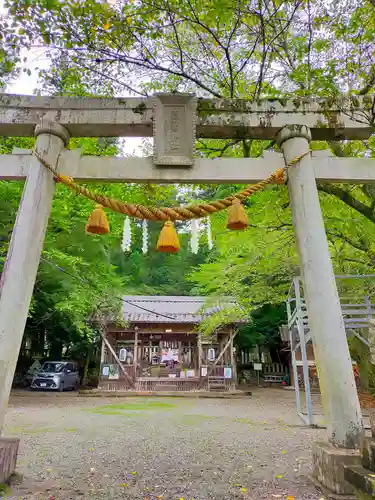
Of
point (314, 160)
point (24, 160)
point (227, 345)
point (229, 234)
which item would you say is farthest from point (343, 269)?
point (227, 345)

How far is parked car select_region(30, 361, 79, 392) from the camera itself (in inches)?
612

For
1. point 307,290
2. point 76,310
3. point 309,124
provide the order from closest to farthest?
point 307,290 < point 309,124 < point 76,310

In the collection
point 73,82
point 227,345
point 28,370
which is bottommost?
point 28,370

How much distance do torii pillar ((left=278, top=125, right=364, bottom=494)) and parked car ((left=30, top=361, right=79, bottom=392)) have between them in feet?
47.9

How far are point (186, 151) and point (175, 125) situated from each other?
380mm

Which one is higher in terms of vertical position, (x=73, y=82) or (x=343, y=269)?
(x=73, y=82)

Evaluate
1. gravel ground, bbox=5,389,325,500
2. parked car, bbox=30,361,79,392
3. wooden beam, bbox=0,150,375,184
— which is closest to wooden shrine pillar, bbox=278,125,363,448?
wooden beam, bbox=0,150,375,184

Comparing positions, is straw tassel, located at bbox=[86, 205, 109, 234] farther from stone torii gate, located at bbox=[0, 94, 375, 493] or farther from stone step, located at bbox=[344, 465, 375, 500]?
stone step, located at bbox=[344, 465, 375, 500]

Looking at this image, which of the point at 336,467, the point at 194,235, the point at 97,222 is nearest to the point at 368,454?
the point at 336,467

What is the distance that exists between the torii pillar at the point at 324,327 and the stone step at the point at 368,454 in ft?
0.86

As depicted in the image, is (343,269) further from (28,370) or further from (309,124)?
(28,370)

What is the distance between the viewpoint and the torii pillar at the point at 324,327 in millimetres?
3113

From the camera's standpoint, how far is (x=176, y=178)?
13.3 feet

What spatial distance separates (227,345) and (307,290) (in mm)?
13441
